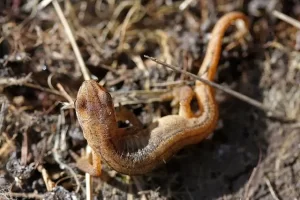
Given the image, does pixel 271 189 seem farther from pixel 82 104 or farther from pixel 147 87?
pixel 82 104

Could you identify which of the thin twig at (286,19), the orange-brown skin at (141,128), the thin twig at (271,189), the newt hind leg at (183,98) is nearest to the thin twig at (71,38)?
the orange-brown skin at (141,128)

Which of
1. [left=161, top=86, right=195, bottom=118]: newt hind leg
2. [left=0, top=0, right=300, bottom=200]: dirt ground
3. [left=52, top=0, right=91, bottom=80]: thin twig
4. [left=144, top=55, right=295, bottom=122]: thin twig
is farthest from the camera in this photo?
[left=52, top=0, right=91, bottom=80]: thin twig

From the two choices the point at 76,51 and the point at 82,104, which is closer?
the point at 82,104

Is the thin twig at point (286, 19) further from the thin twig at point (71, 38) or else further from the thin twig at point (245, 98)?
the thin twig at point (71, 38)

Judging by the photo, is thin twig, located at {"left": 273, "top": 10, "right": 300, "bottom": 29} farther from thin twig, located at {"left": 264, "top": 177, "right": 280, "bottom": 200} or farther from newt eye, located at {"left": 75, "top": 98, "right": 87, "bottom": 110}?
newt eye, located at {"left": 75, "top": 98, "right": 87, "bottom": 110}

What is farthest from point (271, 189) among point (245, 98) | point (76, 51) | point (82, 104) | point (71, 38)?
point (71, 38)

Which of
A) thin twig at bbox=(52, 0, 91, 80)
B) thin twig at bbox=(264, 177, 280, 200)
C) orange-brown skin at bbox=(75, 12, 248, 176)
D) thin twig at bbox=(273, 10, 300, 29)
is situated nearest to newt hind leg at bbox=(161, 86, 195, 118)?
orange-brown skin at bbox=(75, 12, 248, 176)

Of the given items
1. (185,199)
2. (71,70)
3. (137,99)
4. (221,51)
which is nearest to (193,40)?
(221,51)
